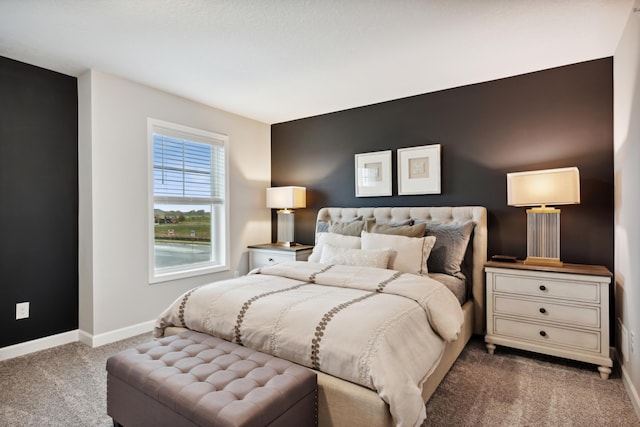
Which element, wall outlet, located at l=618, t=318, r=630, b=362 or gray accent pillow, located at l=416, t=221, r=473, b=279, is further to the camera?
gray accent pillow, located at l=416, t=221, r=473, b=279

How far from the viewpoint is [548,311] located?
256 cm

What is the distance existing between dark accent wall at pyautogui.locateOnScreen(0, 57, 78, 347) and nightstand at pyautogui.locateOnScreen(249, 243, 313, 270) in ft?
6.23

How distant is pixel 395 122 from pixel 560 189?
181cm

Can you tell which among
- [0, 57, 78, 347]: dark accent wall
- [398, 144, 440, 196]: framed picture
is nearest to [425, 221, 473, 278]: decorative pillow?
[398, 144, 440, 196]: framed picture

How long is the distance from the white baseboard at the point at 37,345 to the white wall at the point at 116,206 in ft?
0.40

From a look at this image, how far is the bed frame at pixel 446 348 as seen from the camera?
4.90 feet

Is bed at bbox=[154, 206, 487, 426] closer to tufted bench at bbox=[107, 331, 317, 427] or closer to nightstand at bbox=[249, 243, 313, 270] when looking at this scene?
tufted bench at bbox=[107, 331, 317, 427]

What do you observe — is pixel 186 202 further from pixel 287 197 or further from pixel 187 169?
pixel 287 197

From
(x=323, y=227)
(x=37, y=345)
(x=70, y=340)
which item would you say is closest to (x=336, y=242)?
(x=323, y=227)

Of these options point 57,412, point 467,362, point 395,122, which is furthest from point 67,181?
point 467,362

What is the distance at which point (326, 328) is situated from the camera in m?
1.70

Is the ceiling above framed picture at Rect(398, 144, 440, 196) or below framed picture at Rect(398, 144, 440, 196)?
above

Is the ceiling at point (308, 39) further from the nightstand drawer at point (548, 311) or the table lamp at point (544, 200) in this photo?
the nightstand drawer at point (548, 311)

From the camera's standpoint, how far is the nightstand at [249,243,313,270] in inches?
160
